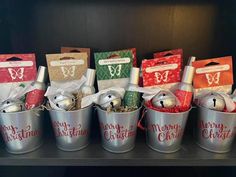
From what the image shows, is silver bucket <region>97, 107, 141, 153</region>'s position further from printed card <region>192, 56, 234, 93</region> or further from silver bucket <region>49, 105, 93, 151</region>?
printed card <region>192, 56, 234, 93</region>

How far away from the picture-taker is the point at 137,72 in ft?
2.06

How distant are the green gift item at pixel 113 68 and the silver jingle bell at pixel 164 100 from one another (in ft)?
0.34

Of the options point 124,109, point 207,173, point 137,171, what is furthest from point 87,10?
point 207,173

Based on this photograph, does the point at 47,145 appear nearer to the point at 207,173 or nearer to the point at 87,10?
the point at 87,10

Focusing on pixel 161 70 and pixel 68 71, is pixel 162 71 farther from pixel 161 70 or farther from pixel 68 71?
pixel 68 71

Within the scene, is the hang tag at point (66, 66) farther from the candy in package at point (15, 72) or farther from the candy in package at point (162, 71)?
the candy in package at point (162, 71)

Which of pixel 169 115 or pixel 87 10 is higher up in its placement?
pixel 87 10

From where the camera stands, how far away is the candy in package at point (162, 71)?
0.64m

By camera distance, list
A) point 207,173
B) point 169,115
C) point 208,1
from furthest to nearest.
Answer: point 207,173
point 208,1
point 169,115

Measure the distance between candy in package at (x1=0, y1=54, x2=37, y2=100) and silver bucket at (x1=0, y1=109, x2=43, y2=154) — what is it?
0.09 metres

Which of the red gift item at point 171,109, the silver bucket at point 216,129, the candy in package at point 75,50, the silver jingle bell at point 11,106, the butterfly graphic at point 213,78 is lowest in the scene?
the silver bucket at point 216,129

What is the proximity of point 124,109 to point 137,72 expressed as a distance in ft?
0.34

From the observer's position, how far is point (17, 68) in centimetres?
65

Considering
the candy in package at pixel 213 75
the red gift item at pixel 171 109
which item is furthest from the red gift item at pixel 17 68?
the candy in package at pixel 213 75
